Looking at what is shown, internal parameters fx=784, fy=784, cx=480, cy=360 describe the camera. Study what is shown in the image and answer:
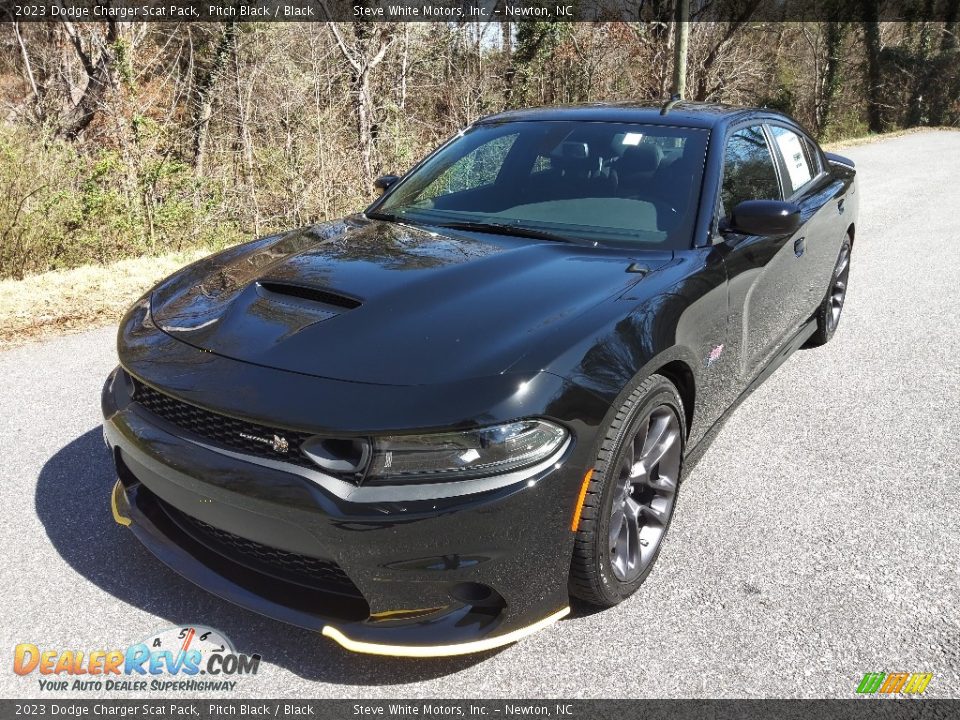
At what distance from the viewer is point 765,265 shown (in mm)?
3568

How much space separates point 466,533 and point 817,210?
3.37 meters

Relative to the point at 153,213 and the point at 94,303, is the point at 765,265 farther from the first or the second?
the point at 153,213

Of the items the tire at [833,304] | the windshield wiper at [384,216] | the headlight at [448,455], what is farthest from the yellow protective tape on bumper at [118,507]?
the tire at [833,304]

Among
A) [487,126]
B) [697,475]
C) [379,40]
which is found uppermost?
[379,40]

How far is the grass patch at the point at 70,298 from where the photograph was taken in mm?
5531

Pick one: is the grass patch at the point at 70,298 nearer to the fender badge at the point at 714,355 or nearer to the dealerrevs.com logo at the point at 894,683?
the fender badge at the point at 714,355

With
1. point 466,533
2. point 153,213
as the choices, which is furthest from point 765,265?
point 153,213

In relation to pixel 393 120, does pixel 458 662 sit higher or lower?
lower

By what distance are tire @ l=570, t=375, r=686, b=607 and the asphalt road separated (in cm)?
15

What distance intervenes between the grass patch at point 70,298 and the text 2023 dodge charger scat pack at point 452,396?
2862mm

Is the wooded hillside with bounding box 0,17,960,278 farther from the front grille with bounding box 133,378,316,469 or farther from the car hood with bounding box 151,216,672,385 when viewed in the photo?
the front grille with bounding box 133,378,316,469

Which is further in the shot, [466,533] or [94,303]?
[94,303]

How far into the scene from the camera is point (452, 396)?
209 centimetres

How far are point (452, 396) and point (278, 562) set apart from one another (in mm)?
751
